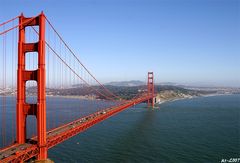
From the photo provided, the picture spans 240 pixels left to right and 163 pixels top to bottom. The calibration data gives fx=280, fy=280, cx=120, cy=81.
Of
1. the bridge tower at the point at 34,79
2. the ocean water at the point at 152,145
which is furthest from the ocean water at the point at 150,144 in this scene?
the bridge tower at the point at 34,79

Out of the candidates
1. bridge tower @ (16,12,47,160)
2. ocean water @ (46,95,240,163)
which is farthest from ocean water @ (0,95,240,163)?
bridge tower @ (16,12,47,160)

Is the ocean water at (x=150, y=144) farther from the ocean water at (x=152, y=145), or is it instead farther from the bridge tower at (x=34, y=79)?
the bridge tower at (x=34, y=79)

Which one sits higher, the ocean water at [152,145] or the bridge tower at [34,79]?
the bridge tower at [34,79]

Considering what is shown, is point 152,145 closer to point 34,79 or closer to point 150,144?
point 150,144

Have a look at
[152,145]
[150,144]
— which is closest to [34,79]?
[152,145]

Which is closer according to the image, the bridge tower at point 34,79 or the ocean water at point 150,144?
the bridge tower at point 34,79

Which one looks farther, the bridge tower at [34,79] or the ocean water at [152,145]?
the ocean water at [152,145]

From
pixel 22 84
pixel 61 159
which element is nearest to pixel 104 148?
pixel 61 159

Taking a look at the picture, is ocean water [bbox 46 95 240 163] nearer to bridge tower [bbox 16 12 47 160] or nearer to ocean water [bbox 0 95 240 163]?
ocean water [bbox 0 95 240 163]

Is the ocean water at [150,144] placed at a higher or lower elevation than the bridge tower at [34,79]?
lower
